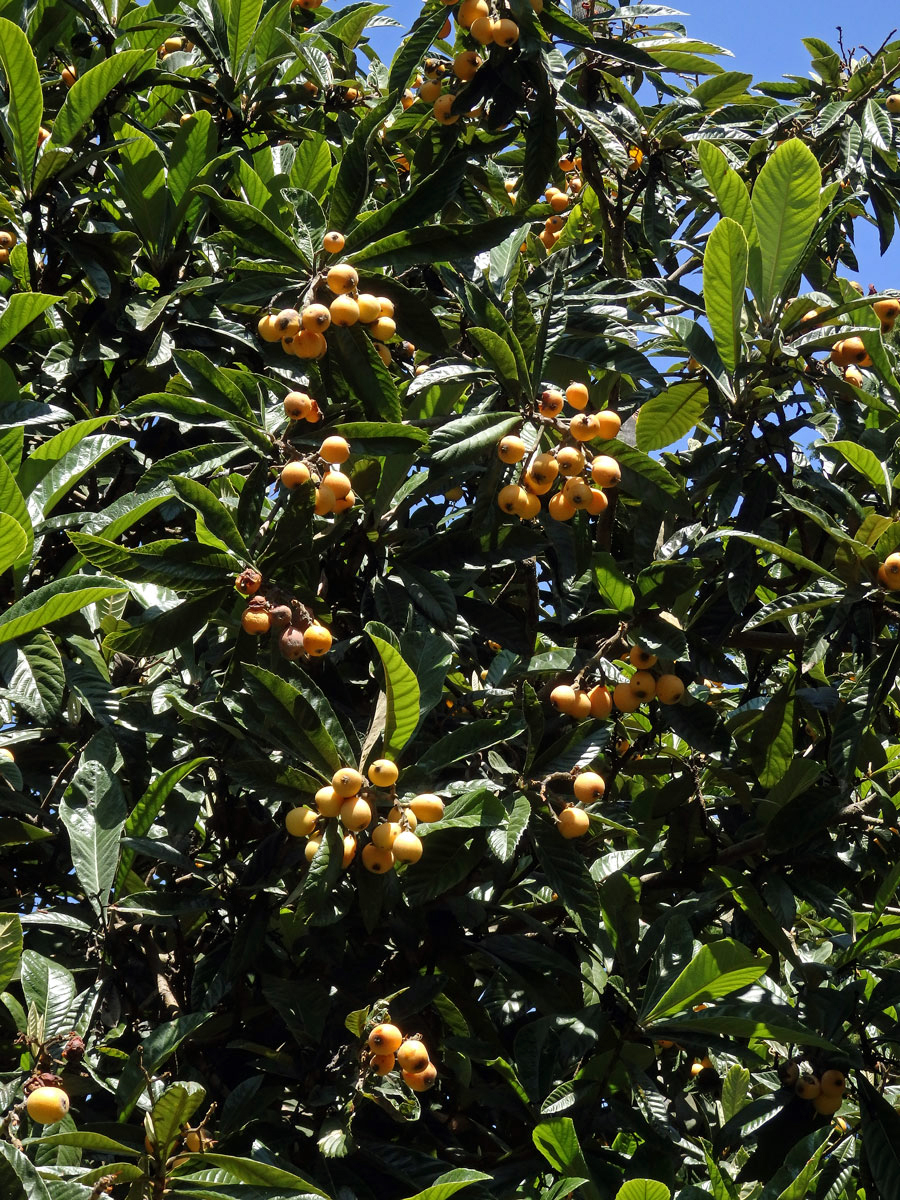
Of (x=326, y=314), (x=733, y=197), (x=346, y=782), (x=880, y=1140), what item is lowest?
(x=880, y=1140)

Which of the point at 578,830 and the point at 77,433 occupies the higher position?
the point at 77,433

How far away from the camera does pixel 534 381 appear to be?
2.42 m

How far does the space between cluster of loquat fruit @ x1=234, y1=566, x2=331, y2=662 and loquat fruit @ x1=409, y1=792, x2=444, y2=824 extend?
1.00 ft

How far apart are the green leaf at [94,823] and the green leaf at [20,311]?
828mm

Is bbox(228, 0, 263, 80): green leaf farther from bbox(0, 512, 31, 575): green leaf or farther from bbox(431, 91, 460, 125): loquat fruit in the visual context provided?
bbox(0, 512, 31, 575): green leaf

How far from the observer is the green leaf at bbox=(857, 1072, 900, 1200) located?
2.14 metres

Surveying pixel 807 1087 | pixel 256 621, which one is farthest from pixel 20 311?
pixel 807 1087

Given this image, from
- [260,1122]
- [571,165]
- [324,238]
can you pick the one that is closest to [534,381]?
[324,238]

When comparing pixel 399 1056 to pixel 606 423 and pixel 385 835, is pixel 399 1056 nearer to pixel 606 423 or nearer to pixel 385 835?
pixel 385 835

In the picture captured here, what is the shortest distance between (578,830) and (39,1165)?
0.97 m

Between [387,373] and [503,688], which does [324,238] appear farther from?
[503,688]

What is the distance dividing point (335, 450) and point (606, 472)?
0.50 meters

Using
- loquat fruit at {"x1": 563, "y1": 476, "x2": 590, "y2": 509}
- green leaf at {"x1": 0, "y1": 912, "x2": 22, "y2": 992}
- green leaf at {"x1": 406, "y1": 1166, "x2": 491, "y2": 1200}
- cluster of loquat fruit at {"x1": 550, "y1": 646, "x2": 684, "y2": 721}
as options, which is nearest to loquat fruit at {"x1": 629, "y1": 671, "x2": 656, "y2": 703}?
cluster of loquat fruit at {"x1": 550, "y1": 646, "x2": 684, "y2": 721}

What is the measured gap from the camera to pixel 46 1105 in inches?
68.2
